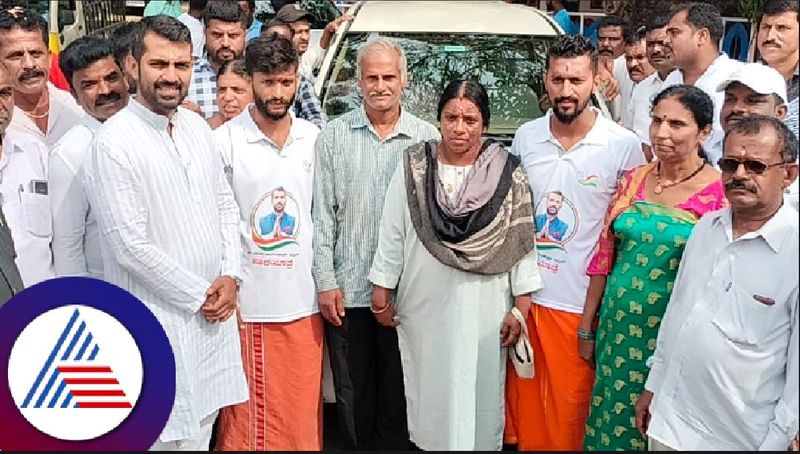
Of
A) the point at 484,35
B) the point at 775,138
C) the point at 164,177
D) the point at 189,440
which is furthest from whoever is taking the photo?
the point at 484,35

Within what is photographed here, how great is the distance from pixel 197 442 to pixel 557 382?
1.35 metres

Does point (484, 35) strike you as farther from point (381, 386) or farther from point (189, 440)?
point (189, 440)

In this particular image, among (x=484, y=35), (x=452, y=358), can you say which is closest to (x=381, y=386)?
(x=452, y=358)

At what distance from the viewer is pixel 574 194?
3191mm

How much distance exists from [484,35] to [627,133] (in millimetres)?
1794

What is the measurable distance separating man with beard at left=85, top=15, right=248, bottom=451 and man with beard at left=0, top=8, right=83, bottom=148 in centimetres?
87

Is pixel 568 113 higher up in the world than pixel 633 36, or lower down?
lower down

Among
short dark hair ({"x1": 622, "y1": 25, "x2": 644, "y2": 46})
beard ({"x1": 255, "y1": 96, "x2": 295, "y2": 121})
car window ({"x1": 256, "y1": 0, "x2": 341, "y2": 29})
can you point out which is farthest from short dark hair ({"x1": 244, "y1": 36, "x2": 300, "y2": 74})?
car window ({"x1": 256, "y1": 0, "x2": 341, "y2": 29})

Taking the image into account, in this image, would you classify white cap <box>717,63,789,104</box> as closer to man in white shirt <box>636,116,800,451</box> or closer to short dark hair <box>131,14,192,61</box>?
man in white shirt <box>636,116,800,451</box>

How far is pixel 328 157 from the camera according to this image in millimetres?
3312

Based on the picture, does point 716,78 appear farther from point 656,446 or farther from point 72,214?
point 72,214

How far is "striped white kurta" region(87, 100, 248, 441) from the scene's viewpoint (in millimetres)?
2752

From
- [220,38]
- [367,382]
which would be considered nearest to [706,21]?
[367,382]

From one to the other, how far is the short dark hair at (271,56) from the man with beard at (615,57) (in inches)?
103
